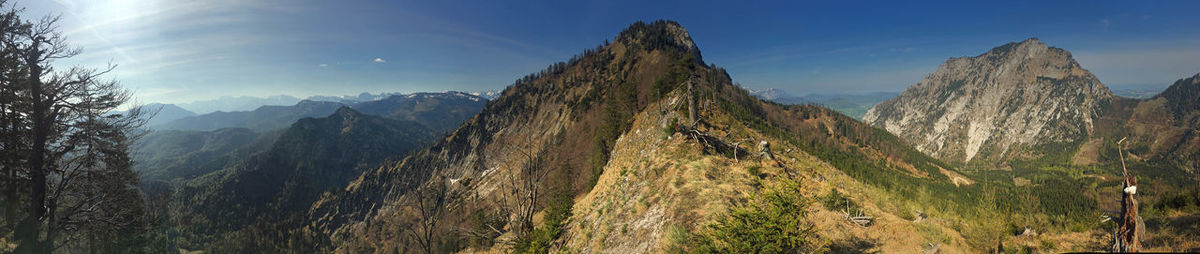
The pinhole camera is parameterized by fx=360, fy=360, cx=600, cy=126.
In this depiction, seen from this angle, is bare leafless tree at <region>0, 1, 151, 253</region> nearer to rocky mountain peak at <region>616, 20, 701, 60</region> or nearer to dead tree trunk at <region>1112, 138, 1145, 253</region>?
dead tree trunk at <region>1112, 138, 1145, 253</region>

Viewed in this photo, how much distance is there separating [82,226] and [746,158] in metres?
→ 30.3

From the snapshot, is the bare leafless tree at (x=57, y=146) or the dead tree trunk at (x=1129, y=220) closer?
the dead tree trunk at (x=1129, y=220)

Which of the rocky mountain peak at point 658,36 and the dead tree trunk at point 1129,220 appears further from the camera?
the rocky mountain peak at point 658,36

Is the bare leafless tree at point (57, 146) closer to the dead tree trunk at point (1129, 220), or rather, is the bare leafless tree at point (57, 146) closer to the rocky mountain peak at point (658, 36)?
the dead tree trunk at point (1129, 220)

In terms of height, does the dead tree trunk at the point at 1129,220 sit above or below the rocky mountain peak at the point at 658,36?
below

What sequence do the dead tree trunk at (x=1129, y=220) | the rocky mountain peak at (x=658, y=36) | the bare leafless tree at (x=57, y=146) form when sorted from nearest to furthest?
the dead tree trunk at (x=1129, y=220) → the bare leafless tree at (x=57, y=146) → the rocky mountain peak at (x=658, y=36)

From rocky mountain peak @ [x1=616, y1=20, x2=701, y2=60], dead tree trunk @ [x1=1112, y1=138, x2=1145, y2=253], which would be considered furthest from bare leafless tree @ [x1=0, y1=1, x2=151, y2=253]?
rocky mountain peak @ [x1=616, y1=20, x2=701, y2=60]

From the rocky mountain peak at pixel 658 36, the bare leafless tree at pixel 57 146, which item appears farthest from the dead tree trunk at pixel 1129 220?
the rocky mountain peak at pixel 658 36

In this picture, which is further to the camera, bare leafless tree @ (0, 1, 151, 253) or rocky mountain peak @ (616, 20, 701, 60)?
rocky mountain peak @ (616, 20, 701, 60)

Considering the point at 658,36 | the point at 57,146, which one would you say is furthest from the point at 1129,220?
the point at 658,36

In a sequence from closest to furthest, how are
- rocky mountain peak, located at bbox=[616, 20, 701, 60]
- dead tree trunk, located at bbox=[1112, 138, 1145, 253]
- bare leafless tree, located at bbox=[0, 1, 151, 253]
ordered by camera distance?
dead tree trunk, located at bbox=[1112, 138, 1145, 253]
bare leafless tree, located at bbox=[0, 1, 151, 253]
rocky mountain peak, located at bbox=[616, 20, 701, 60]

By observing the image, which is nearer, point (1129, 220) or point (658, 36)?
point (1129, 220)

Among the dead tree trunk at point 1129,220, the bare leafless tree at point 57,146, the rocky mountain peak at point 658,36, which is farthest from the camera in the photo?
the rocky mountain peak at point 658,36

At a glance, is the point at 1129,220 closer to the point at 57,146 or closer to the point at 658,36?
the point at 57,146
